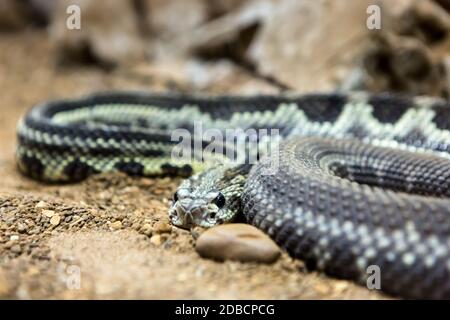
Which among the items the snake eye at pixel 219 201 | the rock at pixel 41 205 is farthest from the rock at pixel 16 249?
the snake eye at pixel 219 201

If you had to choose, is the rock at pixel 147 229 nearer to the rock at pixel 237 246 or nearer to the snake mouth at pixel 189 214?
the snake mouth at pixel 189 214

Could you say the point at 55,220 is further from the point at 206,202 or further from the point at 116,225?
the point at 206,202

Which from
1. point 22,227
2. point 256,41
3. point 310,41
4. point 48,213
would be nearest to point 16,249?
point 22,227

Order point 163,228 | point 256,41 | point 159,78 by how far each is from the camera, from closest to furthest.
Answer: point 163,228
point 256,41
point 159,78

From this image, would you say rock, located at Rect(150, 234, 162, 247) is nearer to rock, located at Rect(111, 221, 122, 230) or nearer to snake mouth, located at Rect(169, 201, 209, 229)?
snake mouth, located at Rect(169, 201, 209, 229)

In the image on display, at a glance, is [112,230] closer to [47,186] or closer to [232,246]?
[232,246]

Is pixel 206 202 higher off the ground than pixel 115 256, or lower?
higher

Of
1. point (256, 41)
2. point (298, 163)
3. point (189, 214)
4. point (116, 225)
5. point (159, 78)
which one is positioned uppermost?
point (256, 41)
